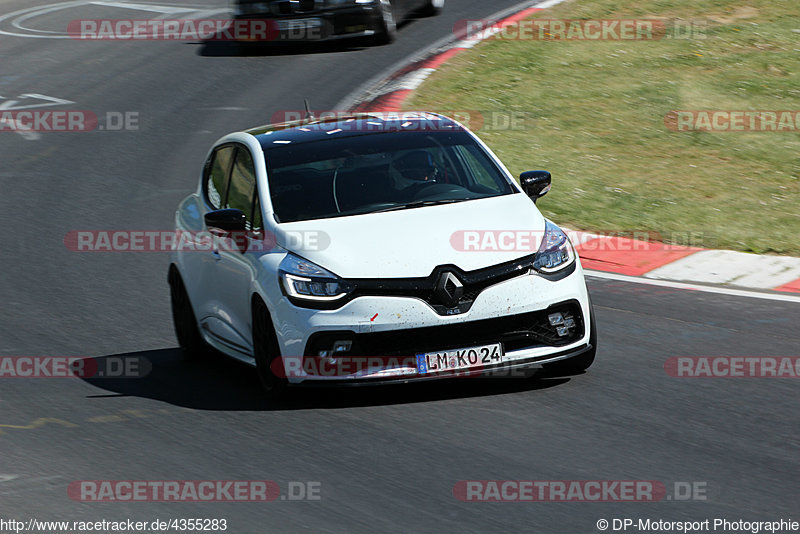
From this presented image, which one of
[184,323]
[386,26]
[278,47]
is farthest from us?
[278,47]

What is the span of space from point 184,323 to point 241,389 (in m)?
1.19

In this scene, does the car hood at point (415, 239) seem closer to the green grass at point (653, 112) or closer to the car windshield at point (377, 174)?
the car windshield at point (377, 174)

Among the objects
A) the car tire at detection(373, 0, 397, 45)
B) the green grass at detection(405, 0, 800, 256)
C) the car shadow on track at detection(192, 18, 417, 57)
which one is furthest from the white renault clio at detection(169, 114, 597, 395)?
the car shadow on track at detection(192, 18, 417, 57)

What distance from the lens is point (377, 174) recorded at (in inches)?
348

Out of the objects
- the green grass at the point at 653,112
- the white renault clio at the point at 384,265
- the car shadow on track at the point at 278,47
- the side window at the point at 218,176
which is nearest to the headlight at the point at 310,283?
the white renault clio at the point at 384,265

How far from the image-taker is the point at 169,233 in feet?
44.8

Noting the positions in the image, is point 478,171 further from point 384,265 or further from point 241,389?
point 241,389

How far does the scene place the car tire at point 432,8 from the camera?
77.2ft

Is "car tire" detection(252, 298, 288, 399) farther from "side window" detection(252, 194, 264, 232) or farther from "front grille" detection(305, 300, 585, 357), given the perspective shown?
"side window" detection(252, 194, 264, 232)

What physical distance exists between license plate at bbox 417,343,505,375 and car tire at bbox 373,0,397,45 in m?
14.2

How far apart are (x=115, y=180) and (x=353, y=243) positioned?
8.52m

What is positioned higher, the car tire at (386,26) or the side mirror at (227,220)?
the side mirror at (227,220)

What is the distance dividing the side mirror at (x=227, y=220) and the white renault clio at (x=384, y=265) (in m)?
0.01

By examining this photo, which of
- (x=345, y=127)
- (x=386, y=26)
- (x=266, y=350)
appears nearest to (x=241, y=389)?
(x=266, y=350)
